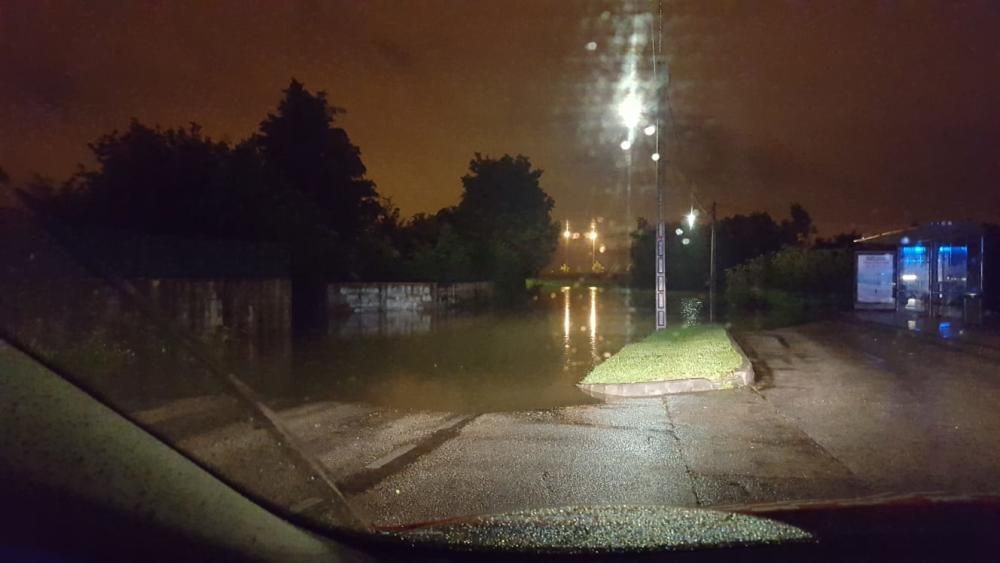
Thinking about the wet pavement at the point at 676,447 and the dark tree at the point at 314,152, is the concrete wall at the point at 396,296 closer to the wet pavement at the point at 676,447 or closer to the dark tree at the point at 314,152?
the dark tree at the point at 314,152

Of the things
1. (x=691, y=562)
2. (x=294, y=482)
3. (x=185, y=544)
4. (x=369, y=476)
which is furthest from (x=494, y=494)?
(x=185, y=544)

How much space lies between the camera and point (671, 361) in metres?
16.5

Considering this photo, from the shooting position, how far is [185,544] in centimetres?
333

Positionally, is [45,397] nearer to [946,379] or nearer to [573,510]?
[573,510]

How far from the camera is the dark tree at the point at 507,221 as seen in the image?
216ft

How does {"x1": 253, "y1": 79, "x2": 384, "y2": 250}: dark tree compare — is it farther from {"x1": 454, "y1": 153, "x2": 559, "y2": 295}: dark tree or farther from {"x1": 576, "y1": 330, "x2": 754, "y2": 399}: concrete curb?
{"x1": 576, "y1": 330, "x2": 754, "y2": 399}: concrete curb

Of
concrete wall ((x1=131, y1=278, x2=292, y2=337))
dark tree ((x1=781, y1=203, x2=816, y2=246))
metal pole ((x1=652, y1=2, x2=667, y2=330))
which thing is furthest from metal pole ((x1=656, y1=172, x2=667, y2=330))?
dark tree ((x1=781, y1=203, x2=816, y2=246))

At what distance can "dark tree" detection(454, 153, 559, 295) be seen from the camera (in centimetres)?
6594

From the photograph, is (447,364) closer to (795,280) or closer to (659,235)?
(659,235)

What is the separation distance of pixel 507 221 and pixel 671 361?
191ft

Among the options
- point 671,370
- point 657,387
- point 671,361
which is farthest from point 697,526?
point 671,361

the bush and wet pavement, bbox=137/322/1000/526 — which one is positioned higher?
the bush

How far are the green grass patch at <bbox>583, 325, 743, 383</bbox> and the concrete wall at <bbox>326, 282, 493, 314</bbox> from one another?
2042 centimetres

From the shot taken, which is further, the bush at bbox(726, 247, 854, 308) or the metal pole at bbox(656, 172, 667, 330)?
the bush at bbox(726, 247, 854, 308)
